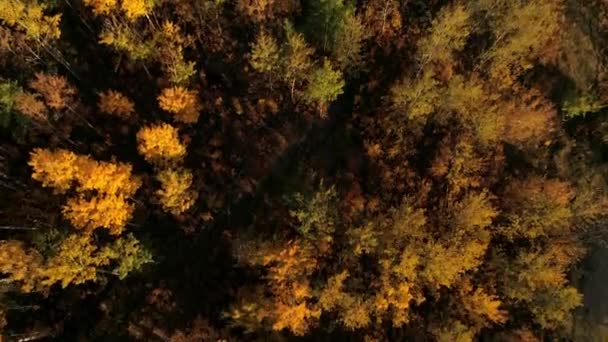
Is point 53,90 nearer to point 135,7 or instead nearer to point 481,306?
point 135,7

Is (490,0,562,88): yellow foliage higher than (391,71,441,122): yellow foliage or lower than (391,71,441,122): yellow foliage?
higher

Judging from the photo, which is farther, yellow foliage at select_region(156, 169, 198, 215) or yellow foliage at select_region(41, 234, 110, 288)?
yellow foliage at select_region(156, 169, 198, 215)

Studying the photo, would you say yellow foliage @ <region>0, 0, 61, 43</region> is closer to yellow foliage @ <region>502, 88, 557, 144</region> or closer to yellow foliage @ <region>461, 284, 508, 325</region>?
yellow foliage @ <region>502, 88, 557, 144</region>

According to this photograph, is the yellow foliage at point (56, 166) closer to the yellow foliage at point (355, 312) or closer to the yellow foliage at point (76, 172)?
the yellow foliage at point (76, 172)

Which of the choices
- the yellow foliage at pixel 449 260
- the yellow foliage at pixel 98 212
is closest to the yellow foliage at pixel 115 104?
the yellow foliage at pixel 98 212

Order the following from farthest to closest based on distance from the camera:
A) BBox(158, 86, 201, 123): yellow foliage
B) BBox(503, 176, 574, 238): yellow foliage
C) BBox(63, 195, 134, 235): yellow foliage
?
BBox(503, 176, 574, 238): yellow foliage
BBox(158, 86, 201, 123): yellow foliage
BBox(63, 195, 134, 235): yellow foliage

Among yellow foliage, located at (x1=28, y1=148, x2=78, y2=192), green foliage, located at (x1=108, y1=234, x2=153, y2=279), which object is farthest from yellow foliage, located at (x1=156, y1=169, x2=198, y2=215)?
yellow foliage, located at (x1=28, y1=148, x2=78, y2=192)
